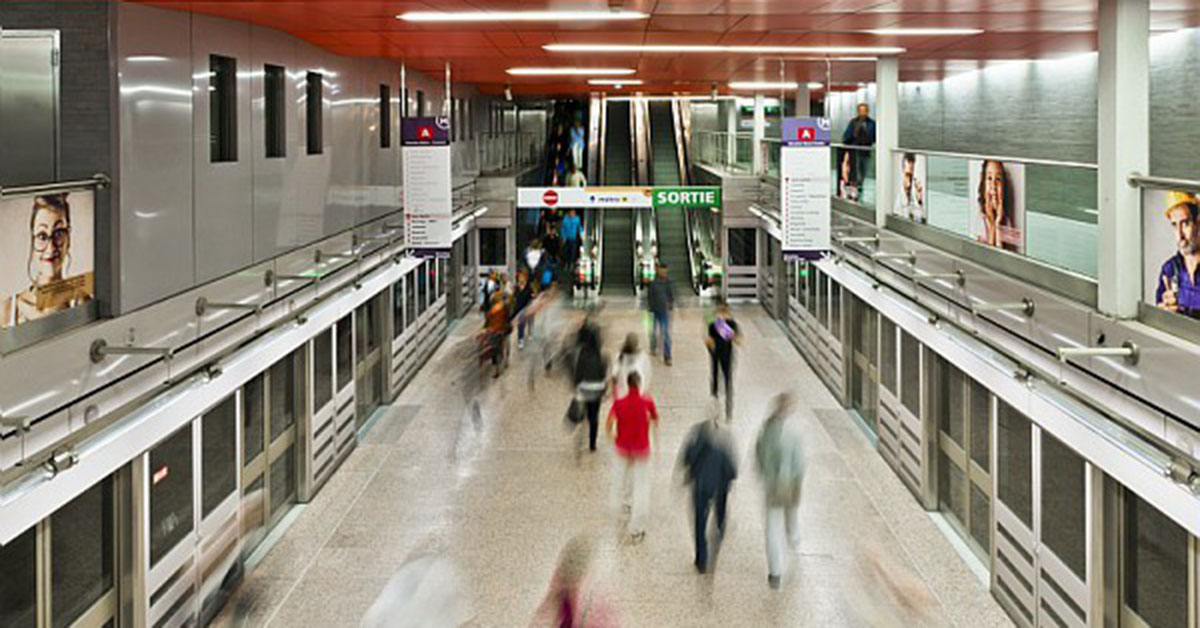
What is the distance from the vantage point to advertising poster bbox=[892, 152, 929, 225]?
14.0 m

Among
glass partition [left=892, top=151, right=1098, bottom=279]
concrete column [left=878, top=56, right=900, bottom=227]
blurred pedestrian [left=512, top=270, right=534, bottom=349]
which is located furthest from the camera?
blurred pedestrian [left=512, top=270, right=534, bottom=349]

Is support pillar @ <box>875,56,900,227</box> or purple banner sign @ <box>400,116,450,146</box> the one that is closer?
purple banner sign @ <box>400,116,450,146</box>

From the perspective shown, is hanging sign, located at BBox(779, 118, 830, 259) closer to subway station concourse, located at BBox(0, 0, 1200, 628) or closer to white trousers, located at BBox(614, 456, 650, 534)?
A: subway station concourse, located at BBox(0, 0, 1200, 628)

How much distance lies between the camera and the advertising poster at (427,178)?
621 inches

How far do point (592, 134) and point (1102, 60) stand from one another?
30906mm

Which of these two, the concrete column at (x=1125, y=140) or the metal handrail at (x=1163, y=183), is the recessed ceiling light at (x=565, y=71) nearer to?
the concrete column at (x=1125, y=140)

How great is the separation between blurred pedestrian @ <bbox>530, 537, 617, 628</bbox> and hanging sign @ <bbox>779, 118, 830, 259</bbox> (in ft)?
25.9

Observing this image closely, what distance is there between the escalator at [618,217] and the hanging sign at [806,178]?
14.1 m

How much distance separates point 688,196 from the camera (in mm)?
26141

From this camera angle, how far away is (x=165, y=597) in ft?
28.5

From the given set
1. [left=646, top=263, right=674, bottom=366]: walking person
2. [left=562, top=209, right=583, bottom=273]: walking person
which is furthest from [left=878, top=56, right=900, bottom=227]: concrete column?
[left=562, top=209, right=583, bottom=273]: walking person

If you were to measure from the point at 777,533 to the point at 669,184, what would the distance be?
2809 cm

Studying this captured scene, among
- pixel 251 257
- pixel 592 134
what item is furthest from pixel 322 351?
pixel 592 134

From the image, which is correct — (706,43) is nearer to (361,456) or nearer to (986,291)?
(986,291)
